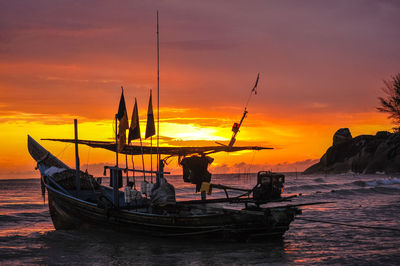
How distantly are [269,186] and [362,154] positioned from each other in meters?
104

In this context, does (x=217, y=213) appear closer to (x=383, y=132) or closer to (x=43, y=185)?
(x=43, y=185)

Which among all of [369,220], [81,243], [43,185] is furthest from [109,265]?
[369,220]

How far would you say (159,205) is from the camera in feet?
60.6

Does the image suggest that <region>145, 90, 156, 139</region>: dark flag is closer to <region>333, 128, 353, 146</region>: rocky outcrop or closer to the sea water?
the sea water

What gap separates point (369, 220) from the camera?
2517cm

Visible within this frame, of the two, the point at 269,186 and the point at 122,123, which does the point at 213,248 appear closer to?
the point at 269,186

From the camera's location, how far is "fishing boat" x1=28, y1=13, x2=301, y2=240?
17.2 m

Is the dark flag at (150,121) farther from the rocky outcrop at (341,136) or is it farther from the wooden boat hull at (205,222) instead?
the rocky outcrop at (341,136)

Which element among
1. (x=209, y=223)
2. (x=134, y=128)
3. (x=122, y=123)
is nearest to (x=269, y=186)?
(x=209, y=223)

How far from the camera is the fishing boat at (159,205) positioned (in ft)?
56.3

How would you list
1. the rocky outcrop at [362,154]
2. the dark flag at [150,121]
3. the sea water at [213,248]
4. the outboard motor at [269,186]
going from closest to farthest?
the sea water at [213,248]
the outboard motor at [269,186]
the dark flag at [150,121]
the rocky outcrop at [362,154]

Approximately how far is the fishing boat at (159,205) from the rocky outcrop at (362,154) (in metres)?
76.6

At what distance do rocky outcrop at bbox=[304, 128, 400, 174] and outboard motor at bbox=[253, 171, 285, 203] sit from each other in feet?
258

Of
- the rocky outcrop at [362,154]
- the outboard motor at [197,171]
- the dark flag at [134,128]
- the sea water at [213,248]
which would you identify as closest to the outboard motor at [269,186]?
the sea water at [213,248]
